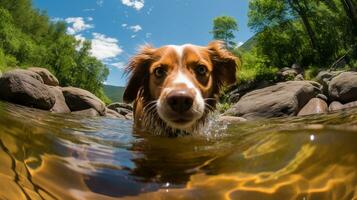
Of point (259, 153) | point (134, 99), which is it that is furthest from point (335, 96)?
point (259, 153)

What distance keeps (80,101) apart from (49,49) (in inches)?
1617

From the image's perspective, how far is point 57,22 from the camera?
7019 cm

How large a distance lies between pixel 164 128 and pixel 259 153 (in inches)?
105

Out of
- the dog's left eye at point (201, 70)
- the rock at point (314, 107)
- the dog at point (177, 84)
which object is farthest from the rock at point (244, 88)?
the dog's left eye at point (201, 70)

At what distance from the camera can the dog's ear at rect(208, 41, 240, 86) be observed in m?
6.45

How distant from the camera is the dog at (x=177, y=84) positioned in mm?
4266

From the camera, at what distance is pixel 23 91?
1524 centimetres

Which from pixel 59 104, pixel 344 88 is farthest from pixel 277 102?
pixel 59 104

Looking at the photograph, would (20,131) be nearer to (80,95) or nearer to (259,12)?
(80,95)

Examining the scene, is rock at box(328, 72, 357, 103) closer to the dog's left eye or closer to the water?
the dog's left eye

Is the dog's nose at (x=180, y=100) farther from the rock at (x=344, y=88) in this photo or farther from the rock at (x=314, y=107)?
the rock at (x=344, y=88)

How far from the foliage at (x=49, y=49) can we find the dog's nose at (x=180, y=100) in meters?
48.5

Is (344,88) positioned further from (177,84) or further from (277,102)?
(177,84)

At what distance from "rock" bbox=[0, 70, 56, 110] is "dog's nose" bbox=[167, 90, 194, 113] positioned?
1220 cm
